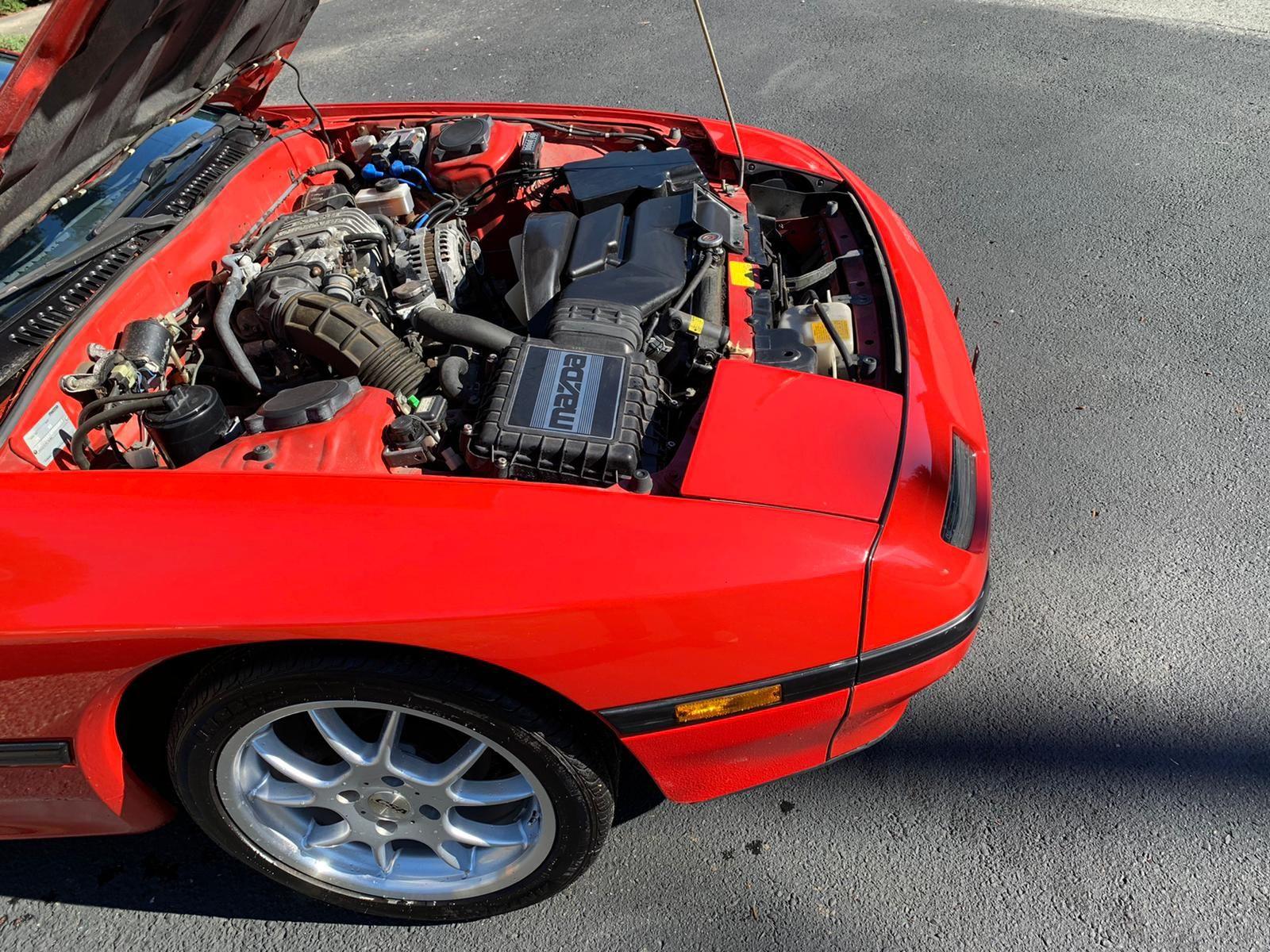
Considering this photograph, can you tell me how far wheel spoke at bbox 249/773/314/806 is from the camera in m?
1.85

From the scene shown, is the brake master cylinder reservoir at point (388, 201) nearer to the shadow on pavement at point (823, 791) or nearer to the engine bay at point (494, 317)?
the engine bay at point (494, 317)

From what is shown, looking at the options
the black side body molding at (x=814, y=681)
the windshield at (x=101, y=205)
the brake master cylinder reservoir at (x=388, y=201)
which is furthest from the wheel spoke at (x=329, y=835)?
the brake master cylinder reservoir at (x=388, y=201)

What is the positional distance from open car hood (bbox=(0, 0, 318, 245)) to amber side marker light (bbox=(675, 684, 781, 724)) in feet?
5.30

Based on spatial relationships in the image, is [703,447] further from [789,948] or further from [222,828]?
[222,828]

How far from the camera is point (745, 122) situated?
199 inches

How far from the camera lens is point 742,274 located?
248cm

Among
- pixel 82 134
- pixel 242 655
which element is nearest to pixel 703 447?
pixel 242 655

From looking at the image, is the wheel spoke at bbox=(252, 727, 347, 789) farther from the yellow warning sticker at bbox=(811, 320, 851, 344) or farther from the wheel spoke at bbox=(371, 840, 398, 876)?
the yellow warning sticker at bbox=(811, 320, 851, 344)

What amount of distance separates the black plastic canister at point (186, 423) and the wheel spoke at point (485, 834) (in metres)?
0.93

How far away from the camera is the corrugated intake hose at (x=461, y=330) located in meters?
2.18

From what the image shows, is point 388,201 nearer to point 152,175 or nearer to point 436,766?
point 152,175

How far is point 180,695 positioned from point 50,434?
59 cm

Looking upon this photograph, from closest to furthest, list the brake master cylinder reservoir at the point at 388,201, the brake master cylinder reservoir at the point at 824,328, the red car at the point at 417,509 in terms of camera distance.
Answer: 1. the red car at the point at 417,509
2. the brake master cylinder reservoir at the point at 824,328
3. the brake master cylinder reservoir at the point at 388,201

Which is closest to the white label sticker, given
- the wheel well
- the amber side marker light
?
the wheel well
